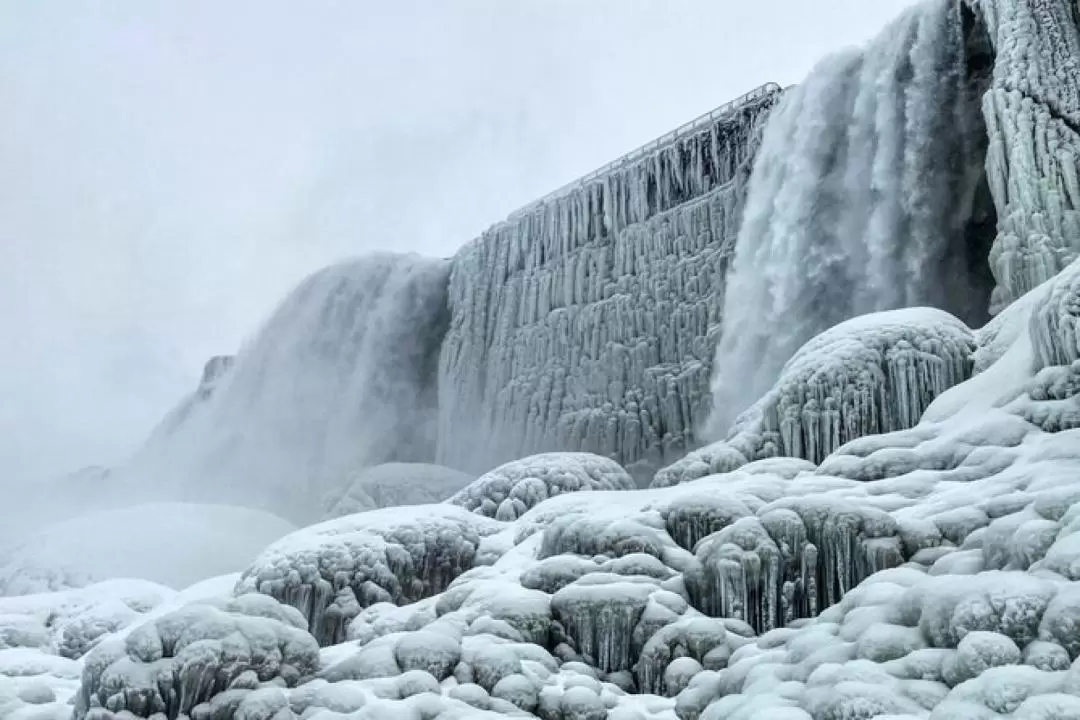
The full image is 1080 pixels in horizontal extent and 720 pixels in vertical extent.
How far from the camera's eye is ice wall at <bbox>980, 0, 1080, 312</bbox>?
12086 mm

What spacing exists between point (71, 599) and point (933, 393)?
10.2 m

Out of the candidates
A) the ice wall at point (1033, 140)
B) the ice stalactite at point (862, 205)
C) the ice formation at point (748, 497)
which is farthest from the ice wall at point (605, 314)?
the ice wall at point (1033, 140)

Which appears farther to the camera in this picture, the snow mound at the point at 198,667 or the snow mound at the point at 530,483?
the snow mound at the point at 530,483

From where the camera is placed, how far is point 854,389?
1013cm

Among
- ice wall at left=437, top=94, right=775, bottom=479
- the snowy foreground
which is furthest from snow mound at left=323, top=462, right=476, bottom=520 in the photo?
the snowy foreground

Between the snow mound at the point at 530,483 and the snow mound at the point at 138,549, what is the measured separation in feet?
20.9

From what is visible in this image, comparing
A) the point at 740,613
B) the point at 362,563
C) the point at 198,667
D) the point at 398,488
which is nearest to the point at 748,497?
the point at 740,613

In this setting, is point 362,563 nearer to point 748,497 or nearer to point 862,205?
A: point 748,497

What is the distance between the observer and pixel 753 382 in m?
15.9

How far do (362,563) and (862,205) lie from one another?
1013cm

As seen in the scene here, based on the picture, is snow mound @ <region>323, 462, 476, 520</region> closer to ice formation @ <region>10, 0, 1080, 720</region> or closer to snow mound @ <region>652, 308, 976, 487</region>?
ice formation @ <region>10, 0, 1080, 720</region>

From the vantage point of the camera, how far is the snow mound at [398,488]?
18734 mm

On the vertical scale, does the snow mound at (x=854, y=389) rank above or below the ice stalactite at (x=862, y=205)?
below

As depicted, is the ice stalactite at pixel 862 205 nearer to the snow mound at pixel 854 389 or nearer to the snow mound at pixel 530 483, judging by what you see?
the snow mound at pixel 530 483
